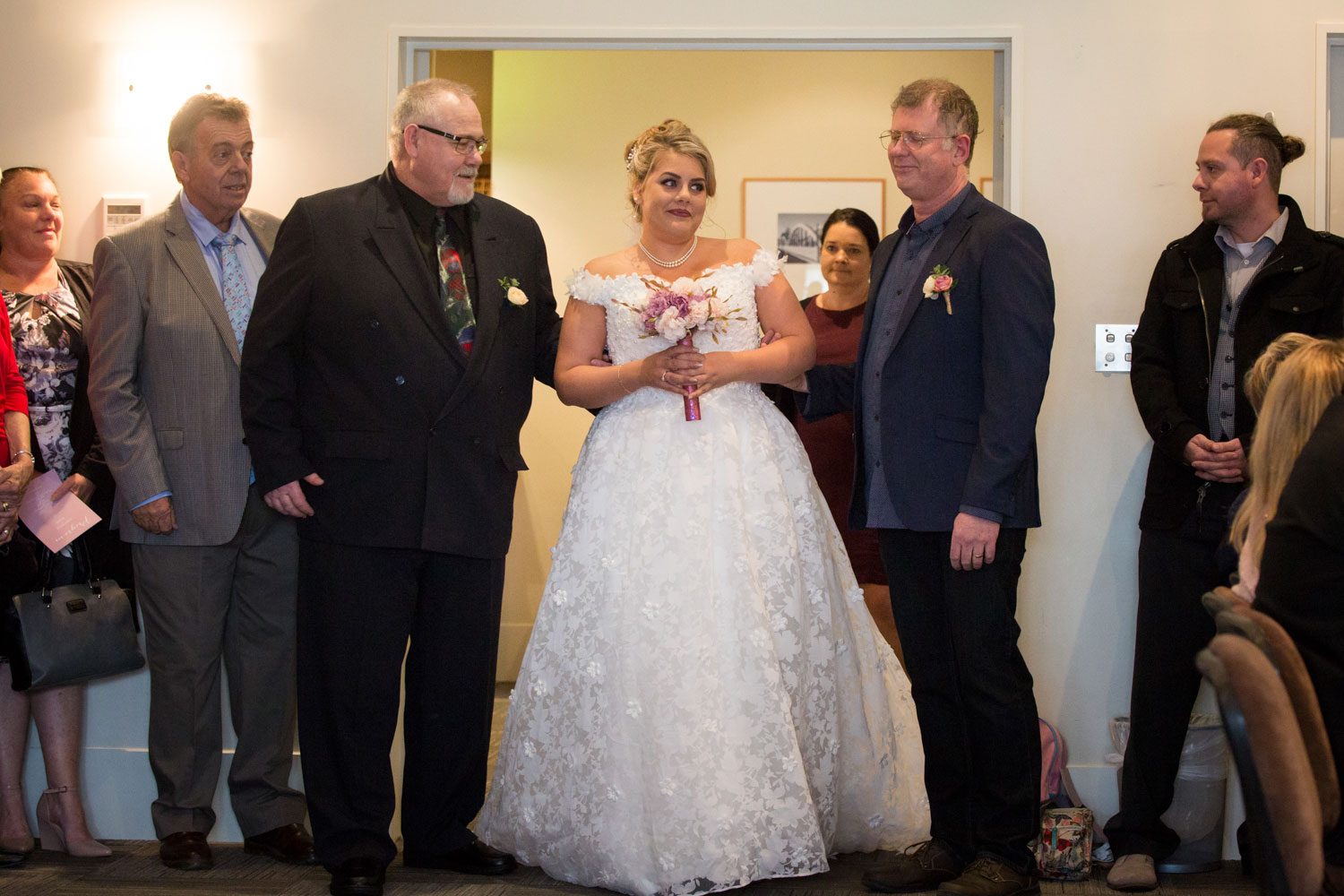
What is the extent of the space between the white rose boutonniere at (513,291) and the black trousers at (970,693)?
1.13 meters

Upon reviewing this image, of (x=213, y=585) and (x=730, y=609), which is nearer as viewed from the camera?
(x=730, y=609)

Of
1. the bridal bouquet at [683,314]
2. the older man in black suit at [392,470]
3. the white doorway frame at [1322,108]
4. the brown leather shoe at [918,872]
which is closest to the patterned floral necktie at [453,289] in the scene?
the older man in black suit at [392,470]

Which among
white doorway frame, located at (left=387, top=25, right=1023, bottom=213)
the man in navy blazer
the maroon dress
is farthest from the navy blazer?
the maroon dress

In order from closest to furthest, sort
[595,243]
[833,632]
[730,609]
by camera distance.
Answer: [730,609] < [833,632] < [595,243]

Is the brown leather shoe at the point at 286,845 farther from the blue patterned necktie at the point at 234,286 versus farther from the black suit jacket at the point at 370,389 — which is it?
the blue patterned necktie at the point at 234,286

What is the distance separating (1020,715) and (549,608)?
3.95ft

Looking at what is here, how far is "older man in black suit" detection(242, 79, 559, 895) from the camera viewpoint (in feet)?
10.0

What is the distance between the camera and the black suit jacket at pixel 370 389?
9.99 feet

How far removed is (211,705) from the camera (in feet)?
11.3

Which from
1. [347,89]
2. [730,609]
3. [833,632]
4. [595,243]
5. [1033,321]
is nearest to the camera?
[1033,321]

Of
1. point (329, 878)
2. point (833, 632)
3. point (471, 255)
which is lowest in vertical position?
point (329, 878)

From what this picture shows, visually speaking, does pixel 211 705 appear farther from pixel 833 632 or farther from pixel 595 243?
pixel 595 243

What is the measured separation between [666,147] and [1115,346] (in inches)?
59.5

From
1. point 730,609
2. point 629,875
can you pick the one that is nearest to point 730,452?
point 730,609
